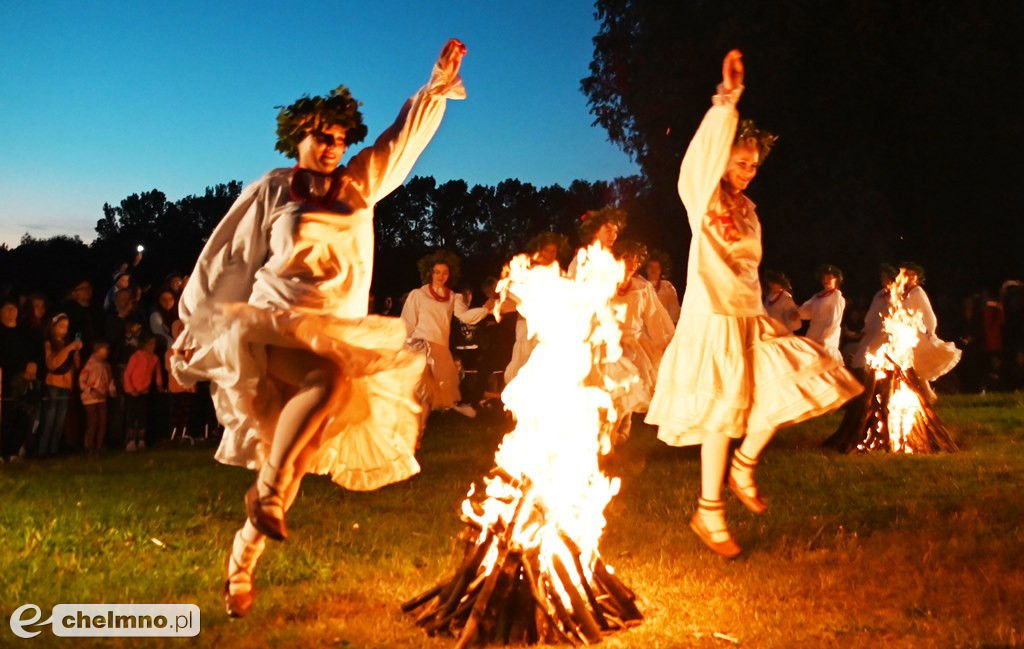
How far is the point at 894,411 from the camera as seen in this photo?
39.2 ft

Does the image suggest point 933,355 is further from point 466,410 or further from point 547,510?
point 547,510

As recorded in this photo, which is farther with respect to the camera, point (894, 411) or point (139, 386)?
point (139, 386)

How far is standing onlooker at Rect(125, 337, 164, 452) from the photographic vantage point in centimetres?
1348

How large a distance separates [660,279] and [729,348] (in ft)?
22.6

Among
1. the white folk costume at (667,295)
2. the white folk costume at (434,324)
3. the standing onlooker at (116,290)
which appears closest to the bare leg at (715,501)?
the white folk costume at (667,295)

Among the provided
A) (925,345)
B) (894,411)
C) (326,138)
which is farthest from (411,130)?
(925,345)

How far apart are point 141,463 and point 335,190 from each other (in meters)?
7.29

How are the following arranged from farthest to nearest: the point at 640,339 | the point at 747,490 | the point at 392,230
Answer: the point at 392,230 → the point at 640,339 → the point at 747,490

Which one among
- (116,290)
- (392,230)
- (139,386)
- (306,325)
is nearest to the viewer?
(306,325)

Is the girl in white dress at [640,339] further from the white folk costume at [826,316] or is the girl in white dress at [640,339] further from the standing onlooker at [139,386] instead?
the standing onlooker at [139,386]

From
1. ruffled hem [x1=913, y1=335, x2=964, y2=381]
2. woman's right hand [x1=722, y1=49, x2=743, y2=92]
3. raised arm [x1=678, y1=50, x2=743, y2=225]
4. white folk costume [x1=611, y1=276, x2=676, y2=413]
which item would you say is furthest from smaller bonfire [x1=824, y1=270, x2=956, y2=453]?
woman's right hand [x1=722, y1=49, x2=743, y2=92]

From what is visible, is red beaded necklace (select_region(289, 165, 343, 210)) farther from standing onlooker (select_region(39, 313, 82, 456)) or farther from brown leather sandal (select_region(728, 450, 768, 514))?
standing onlooker (select_region(39, 313, 82, 456))

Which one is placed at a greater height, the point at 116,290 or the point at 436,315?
the point at 116,290
